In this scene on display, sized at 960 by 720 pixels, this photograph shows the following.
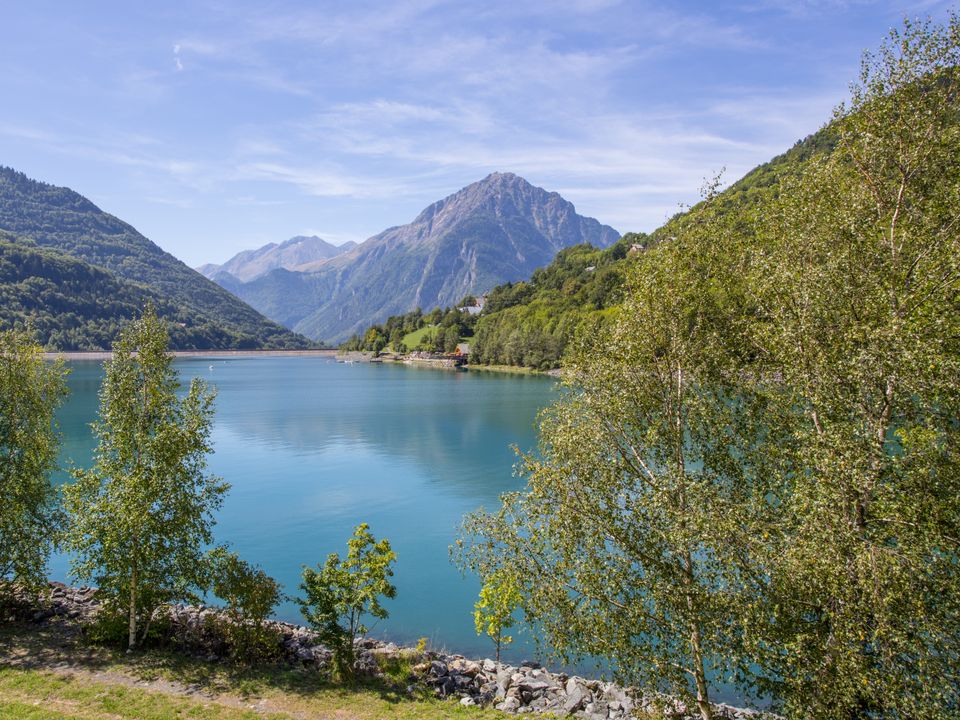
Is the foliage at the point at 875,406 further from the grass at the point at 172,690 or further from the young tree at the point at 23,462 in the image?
the young tree at the point at 23,462

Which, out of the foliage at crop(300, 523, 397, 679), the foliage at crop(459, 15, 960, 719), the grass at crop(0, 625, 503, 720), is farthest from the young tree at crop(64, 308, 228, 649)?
the foliage at crop(459, 15, 960, 719)

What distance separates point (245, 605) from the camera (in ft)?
61.0

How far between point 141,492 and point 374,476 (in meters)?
31.9

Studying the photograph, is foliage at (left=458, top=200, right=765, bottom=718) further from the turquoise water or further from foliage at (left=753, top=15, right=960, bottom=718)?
the turquoise water

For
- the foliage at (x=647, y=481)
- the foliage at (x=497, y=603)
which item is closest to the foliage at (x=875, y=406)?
the foliage at (x=647, y=481)

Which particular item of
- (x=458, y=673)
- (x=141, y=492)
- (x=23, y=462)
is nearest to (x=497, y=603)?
(x=458, y=673)

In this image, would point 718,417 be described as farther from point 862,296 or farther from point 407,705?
point 407,705

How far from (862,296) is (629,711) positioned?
1190 cm

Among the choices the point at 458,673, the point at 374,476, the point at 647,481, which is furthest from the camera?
the point at 374,476

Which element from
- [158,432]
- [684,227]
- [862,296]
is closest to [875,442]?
[862,296]

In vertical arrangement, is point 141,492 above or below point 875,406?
below

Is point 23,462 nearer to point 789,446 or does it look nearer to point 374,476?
point 789,446

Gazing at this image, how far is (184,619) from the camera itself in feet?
67.0

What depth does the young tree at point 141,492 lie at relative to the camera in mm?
17984
